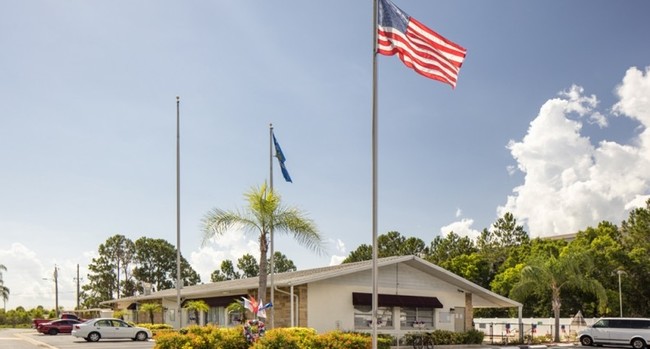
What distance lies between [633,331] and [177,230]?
2352 cm

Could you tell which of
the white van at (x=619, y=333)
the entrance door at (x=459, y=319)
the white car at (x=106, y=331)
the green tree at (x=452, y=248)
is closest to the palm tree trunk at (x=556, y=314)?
the white van at (x=619, y=333)

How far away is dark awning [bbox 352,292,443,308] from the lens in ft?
101

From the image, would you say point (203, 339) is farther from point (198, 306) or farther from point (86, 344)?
point (198, 306)

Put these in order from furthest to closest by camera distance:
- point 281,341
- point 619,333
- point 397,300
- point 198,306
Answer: point 198,306, point 619,333, point 397,300, point 281,341

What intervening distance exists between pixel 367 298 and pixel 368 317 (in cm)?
123

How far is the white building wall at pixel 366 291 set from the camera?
97.8 ft

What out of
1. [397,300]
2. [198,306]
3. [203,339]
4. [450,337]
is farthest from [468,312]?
[203,339]

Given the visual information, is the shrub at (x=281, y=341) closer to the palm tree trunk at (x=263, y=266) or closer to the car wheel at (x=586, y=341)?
the palm tree trunk at (x=263, y=266)

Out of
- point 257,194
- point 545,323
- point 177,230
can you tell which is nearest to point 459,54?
point 257,194

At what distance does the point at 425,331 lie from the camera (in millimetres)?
32938

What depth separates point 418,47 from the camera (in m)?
14.2

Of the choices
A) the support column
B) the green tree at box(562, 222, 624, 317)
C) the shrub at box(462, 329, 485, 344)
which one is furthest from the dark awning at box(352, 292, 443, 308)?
the green tree at box(562, 222, 624, 317)

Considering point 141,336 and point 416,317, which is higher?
point 416,317

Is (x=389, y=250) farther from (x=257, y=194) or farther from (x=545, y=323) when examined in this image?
(x=257, y=194)
